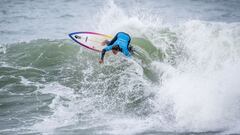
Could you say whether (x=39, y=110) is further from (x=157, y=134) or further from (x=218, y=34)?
(x=218, y=34)

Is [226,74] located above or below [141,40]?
below

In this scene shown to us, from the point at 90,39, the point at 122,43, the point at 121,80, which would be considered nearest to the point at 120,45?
the point at 122,43

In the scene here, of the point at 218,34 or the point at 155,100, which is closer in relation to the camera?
the point at 155,100

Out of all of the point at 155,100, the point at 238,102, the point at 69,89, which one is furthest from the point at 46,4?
the point at 238,102

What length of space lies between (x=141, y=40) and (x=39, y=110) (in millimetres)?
6385

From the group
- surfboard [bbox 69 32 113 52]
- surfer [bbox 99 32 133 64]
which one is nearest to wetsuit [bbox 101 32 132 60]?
surfer [bbox 99 32 133 64]

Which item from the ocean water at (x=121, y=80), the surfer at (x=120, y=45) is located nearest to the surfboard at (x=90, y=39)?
the ocean water at (x=121, y=80)

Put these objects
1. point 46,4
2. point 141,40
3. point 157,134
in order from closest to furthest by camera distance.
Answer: point 157,134 < point 141,40 < point 46,4

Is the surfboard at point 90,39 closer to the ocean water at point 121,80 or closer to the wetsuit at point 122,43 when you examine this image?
the ocean water at point 121,80

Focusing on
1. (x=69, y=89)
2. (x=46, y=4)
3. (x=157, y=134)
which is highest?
(x=46, y=4)

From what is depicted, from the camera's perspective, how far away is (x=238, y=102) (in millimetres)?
11625

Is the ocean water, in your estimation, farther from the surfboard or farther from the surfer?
the surfer

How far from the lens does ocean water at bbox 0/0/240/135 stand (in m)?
11.0

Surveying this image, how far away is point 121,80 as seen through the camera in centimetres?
1395
